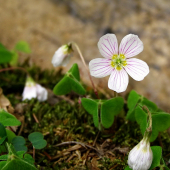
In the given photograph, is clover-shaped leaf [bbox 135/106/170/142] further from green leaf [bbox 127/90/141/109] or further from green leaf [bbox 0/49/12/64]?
green leaf [bbox 0/49/12/64]

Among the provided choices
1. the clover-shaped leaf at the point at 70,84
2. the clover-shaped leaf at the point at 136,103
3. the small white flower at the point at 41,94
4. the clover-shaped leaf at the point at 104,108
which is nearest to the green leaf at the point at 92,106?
the clover-shaped leaf at the point at 104,108

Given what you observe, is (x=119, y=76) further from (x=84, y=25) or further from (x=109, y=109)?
(x=84, y=25)

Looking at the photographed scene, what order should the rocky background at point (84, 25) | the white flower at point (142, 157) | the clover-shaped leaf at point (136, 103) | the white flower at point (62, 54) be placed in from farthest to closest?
1. the rocky background at point (84, 25)
2. the white flower at point (62, 54)
3. the clover-shaped leaf at point (136, 103)
4. the white flower at point (142, 157)

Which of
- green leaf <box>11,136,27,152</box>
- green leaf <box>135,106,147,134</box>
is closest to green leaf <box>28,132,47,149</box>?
green leaf <box>11,136,27,152</box>

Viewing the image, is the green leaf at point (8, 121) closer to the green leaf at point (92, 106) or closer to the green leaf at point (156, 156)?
the green leaf at point (92, 106)

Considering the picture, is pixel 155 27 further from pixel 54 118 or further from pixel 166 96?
pixel 54 118

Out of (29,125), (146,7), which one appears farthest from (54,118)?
Result: (146,7)
